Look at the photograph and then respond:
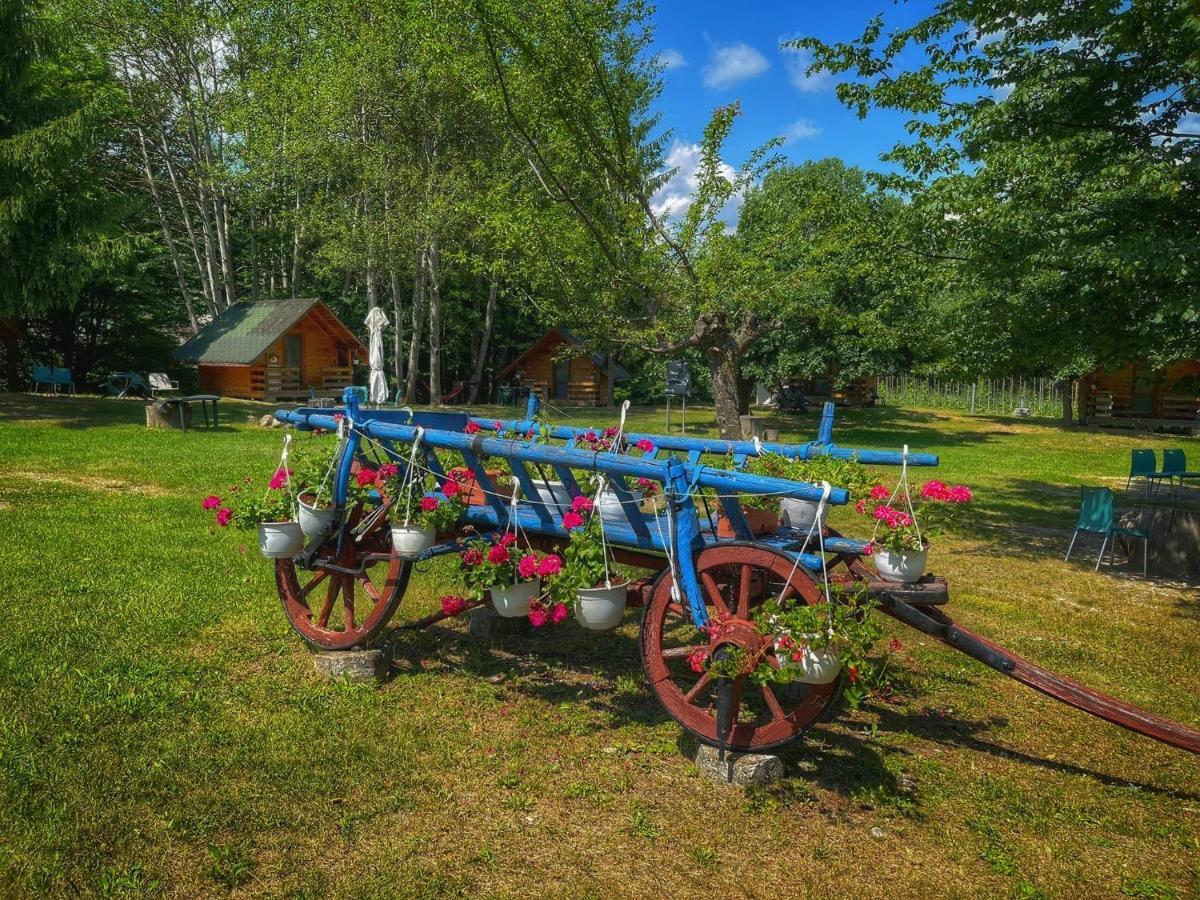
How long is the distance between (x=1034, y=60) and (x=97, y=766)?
8.74 meters

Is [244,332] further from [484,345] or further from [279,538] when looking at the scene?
[279,538]

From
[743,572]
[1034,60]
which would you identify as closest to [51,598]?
[743,572]

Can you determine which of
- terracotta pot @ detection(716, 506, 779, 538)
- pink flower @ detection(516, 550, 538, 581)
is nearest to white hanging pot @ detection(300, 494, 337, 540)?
pink flower @ detection(516, 550, 538, 581)

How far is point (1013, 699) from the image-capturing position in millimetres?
4664

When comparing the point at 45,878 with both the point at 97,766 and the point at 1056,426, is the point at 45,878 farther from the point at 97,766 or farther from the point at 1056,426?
the point at 1056,426

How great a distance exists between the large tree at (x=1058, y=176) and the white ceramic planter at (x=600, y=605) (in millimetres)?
4692

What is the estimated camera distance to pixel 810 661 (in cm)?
309

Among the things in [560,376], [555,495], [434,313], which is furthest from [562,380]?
[555,495]

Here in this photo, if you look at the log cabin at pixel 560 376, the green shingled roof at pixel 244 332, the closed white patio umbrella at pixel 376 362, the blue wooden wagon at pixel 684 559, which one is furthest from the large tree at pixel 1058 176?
the log cabin at pixel 560 376

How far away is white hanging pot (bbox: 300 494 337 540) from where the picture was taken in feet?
15.0

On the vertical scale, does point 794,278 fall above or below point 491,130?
below

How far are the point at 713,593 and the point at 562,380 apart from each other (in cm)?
3254

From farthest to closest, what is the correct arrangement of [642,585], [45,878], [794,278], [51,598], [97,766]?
[794,278]
[51,598]
[642,585]
[97,766]
[45,878]

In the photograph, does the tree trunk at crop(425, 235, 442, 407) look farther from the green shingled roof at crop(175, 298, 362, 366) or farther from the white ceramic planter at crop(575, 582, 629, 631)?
the white ceramic planter at crop(575, 582, 629, 631)
